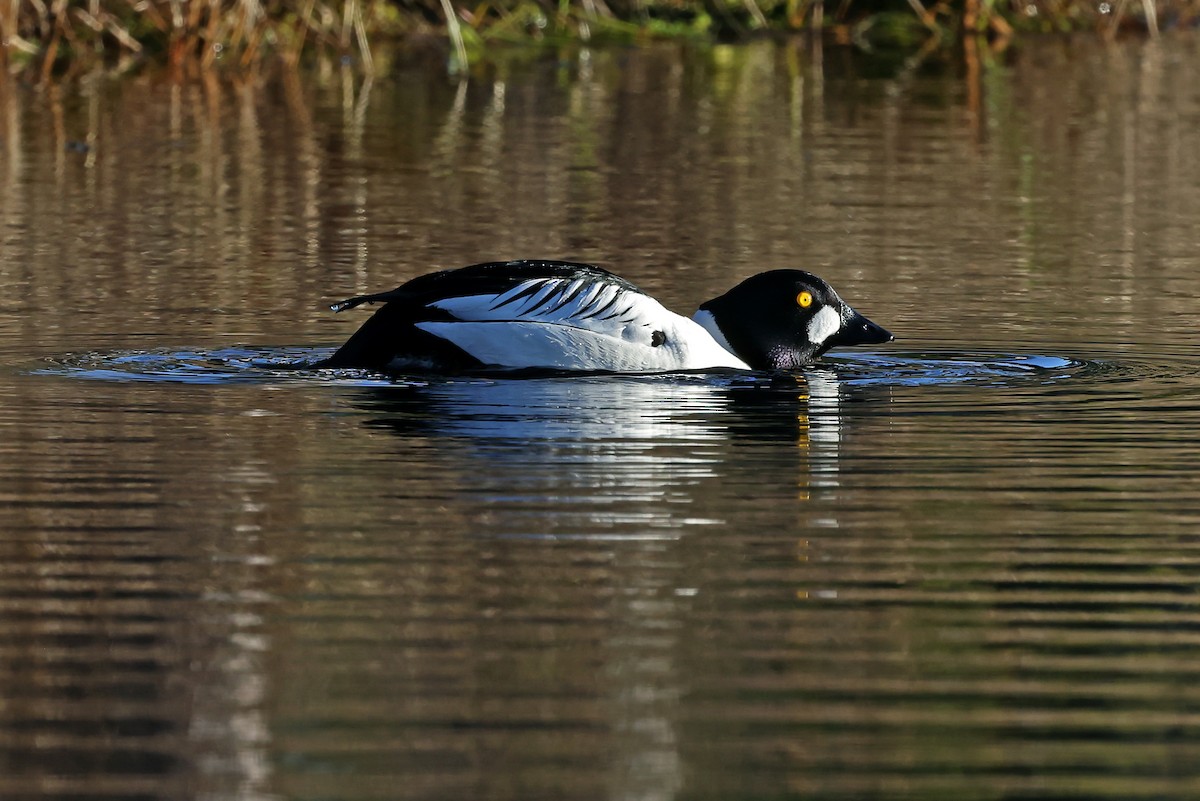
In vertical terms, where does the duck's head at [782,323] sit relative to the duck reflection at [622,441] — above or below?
above

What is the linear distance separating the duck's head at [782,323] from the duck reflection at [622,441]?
172 millimetres

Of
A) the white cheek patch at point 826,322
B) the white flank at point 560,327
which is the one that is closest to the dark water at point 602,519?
the white flank at point 560,327

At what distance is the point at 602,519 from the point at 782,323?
3.98 meters

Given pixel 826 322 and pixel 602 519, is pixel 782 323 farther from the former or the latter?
pixel 602 519

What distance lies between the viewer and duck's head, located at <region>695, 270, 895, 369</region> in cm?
1080

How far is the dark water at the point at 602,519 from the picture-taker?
4.85 meters

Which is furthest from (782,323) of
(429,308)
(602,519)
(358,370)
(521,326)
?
(602,519)

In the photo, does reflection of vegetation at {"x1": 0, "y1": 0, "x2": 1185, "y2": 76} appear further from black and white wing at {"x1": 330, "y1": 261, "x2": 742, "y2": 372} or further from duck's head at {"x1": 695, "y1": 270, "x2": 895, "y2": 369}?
black and white wing at {"x1": 330, "y1": 261, "x2": 742, "y2": 372}

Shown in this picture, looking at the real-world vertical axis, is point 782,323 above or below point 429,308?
below

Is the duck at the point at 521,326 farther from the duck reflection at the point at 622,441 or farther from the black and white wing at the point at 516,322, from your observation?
the duck reflection at the point at 622,441

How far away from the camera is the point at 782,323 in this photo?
10.8 meters

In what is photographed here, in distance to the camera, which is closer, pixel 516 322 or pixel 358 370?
pixel 516 322

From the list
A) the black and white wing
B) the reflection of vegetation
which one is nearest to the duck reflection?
the black and white wing

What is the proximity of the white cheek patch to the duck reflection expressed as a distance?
201 millimetres
